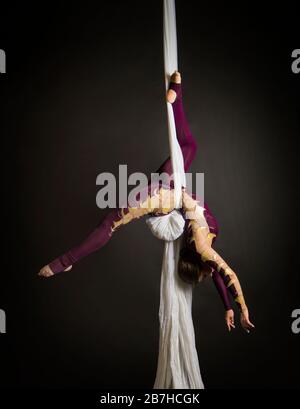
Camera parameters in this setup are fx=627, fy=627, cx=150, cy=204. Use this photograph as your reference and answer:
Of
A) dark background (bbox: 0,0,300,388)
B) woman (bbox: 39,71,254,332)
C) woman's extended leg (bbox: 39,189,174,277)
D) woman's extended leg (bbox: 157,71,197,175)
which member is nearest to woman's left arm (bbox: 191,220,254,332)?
woman (bbox: 39,71,254,332)

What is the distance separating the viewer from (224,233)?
10.8ft

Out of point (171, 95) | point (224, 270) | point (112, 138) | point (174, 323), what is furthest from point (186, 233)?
point (112, 138)

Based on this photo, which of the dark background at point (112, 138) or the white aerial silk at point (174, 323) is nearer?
the white aerial silk at point (174, 323)

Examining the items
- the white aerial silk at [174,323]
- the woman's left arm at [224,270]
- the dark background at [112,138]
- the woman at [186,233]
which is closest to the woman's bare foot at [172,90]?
the woman at [186,233]

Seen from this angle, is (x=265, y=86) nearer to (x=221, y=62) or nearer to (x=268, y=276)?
(x=221, y=62)

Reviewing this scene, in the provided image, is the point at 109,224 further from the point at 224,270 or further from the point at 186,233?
the point at 224,270

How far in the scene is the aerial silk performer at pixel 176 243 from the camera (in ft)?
7.60

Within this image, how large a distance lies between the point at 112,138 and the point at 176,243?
35.6 inches

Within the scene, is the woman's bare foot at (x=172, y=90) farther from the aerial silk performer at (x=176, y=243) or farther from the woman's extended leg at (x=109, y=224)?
the woman's extended leg at (x=109, y=224)

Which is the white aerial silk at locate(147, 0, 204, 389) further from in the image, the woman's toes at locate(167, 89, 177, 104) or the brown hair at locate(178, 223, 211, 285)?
the woman's toes at locate(167, 89, 177, 104)

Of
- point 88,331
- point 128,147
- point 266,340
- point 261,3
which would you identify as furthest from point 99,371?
point 261,3

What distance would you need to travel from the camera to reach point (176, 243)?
247cm

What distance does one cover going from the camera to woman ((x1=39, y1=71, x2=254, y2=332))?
2312 mm

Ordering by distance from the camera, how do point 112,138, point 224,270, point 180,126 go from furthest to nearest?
point 112,138, point 180,126, point 224,270
